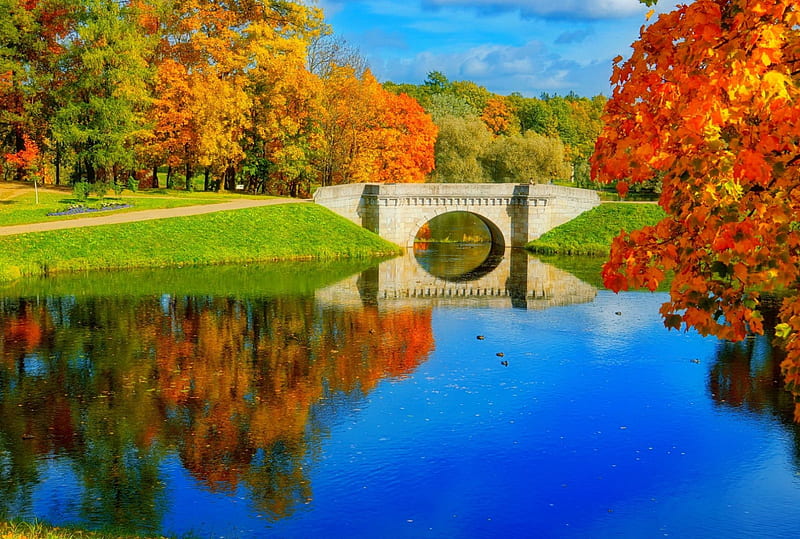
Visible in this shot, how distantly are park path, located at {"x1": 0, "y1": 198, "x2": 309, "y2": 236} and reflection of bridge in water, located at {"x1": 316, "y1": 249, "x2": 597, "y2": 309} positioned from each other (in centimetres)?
1024

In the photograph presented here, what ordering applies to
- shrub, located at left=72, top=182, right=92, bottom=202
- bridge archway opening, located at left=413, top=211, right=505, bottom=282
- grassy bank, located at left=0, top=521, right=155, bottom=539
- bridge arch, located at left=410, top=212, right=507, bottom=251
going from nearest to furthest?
1. grassy bank, located at left=0, top=521, right=155, bottom=539
2. bridge archway opening, located at left=413, top=211, right=505, bottom=282
3. shrub, located at left=72, top=182, right=92, bottom=202
4. bridge arch, located at left=410, top=212, right=507, bottom=251

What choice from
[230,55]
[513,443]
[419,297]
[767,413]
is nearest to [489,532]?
[513,443]

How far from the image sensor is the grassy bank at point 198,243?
123ft

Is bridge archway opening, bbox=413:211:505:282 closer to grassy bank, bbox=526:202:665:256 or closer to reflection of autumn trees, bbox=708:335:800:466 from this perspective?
grassy bank, bbox=526:202:665:256

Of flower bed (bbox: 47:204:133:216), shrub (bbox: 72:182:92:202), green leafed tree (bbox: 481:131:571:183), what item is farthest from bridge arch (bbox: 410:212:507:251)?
green leafed tree (bbox: 481:131:571:183)

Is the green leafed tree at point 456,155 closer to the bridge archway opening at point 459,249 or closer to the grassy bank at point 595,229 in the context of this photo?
the bridge archway opening at point 459,249

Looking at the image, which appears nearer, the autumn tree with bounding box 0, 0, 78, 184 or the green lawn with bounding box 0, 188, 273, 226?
the green lawn with bounding box 0, 188, 273, 226

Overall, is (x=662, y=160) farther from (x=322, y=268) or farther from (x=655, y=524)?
(x=322, y=268)

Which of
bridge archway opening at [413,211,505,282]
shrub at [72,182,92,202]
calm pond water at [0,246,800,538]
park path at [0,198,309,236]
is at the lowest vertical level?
calm pond water at [0,246,800,538]

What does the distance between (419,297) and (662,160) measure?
26.4 m

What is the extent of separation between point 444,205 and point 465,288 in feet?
48.0

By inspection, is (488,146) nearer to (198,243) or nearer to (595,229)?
(595,229)

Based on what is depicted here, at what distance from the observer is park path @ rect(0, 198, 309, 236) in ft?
131

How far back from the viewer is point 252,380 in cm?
2041
